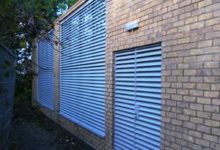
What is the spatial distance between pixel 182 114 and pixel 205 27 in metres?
1.28

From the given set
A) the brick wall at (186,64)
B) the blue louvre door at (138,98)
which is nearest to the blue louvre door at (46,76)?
the blue louvre door at (138,98)

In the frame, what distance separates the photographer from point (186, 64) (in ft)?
19.0

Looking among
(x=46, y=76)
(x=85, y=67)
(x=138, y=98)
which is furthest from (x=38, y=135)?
(x=138, y=98)

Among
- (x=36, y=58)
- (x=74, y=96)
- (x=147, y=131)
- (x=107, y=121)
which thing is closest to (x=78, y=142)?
(x=74, y=96)

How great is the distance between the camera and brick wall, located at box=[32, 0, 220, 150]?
5.21m

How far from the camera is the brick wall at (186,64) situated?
521cm

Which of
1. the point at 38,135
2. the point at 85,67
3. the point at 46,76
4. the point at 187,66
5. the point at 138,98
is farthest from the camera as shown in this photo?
the point at 46,76

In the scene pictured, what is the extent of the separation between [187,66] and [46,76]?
539 inches

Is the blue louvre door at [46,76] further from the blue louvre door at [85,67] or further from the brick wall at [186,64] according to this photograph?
the brick wall at [186,64]

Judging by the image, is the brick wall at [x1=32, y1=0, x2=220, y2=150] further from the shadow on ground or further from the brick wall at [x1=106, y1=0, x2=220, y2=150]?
the shadow on ground

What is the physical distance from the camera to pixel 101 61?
1004 cm

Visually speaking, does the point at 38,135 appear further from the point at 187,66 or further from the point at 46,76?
the point at 187,66

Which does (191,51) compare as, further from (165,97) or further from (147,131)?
(147,131)

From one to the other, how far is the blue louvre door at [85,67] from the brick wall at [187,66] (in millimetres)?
3073
